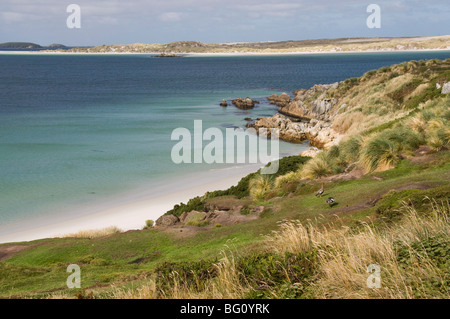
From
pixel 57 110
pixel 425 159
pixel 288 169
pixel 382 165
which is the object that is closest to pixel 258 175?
pixel 288 169

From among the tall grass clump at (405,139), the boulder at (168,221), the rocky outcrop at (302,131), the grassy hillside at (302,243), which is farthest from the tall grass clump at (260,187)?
the rocky outcrop at (302,131)

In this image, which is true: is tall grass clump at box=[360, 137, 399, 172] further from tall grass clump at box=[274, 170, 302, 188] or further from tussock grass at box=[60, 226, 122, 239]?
tussock grass at box=[60, 226, 122, 239]

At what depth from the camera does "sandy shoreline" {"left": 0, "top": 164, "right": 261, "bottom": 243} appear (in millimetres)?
23047

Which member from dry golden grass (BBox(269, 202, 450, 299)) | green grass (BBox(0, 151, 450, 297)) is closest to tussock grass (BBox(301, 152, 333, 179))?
green grass (BBox(0, 151, 450, 297))

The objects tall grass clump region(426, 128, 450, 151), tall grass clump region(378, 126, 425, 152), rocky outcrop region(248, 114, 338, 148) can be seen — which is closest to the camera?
tall grass clump region(426, 128, 450, 151)

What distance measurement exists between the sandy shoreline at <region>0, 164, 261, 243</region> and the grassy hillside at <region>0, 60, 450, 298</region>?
298 cm

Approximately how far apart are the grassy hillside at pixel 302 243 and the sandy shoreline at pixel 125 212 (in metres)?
2.98

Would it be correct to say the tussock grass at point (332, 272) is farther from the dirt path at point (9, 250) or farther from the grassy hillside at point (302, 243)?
the dirt path at point (9, 250)

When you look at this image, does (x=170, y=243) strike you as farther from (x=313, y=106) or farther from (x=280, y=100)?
(x=280, y=100)

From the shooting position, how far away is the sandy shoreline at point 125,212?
2305 centimetres

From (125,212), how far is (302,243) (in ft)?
60.8

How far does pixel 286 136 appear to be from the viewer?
4572 centimetres
